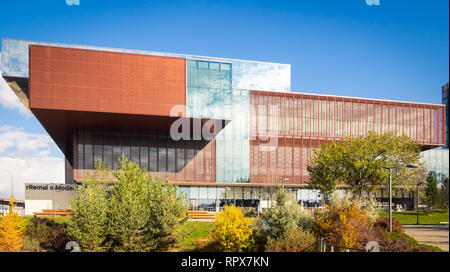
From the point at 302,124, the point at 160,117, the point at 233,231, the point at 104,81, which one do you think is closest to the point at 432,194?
the point at 302,124

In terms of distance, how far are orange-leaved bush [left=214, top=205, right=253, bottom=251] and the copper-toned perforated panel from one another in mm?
20740

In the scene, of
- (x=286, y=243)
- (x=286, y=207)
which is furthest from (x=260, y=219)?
(x=286, y=243)

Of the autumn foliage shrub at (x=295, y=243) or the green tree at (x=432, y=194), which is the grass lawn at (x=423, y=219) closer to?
the green tree at (x=432, y=194)

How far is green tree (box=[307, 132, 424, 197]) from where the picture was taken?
1267 inches

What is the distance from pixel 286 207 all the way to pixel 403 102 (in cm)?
4349

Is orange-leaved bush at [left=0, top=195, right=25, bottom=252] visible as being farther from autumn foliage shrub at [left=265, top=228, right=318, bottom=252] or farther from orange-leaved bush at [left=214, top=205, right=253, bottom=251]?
autumn foliage shrub at [left=265, top=228, right=318, bottom=252]

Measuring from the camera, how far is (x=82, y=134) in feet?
145

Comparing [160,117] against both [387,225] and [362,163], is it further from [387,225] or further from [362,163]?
[387,225]

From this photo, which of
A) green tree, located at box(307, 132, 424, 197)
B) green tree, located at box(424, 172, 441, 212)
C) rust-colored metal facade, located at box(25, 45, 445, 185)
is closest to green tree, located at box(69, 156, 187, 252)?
rust-colored metal facade, located at box(25, 45, 445, 185)

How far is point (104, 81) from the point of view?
34375 millimetres

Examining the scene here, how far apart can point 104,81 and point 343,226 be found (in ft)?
92.0

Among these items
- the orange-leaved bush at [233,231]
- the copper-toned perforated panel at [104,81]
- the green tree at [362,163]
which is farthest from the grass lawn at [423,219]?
the copper-toned perforated panel at [104,81]
